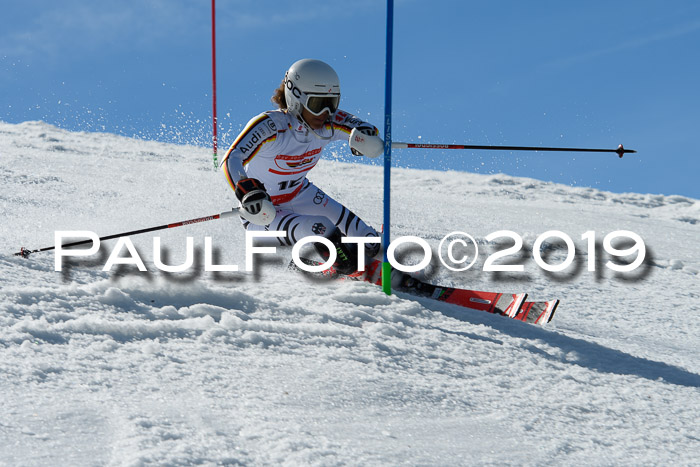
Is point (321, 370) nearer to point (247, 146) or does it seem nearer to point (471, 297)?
point (471, 297)

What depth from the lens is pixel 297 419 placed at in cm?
218

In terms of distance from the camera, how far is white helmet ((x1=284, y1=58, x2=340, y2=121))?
410cm

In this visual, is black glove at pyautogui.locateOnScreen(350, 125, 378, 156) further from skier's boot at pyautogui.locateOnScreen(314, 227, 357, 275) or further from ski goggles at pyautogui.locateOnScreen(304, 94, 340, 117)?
skier's boot at pyautogui.locateOnScreen(314, 227, 357, 275)

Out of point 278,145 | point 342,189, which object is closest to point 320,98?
point 278,145

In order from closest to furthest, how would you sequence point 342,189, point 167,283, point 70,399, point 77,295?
1. point 70,399
2. point 77,295
3. point 167,283
4. point 342,189

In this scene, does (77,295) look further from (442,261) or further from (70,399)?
(442,261)

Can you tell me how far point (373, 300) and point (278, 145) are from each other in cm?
117

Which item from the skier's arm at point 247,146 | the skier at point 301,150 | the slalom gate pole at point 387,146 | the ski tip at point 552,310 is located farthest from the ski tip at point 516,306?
the skier's arm at point 247,146

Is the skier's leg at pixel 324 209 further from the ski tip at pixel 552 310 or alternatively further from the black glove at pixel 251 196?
the ski tip at pixel 552 310

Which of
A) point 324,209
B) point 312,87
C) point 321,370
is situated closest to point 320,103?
point 312,87

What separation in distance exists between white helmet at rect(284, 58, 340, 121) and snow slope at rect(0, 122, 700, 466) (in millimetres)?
1065

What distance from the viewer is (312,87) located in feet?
13.5

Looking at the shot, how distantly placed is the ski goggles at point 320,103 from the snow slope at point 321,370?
1035mm

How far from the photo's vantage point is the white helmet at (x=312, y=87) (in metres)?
4.10
